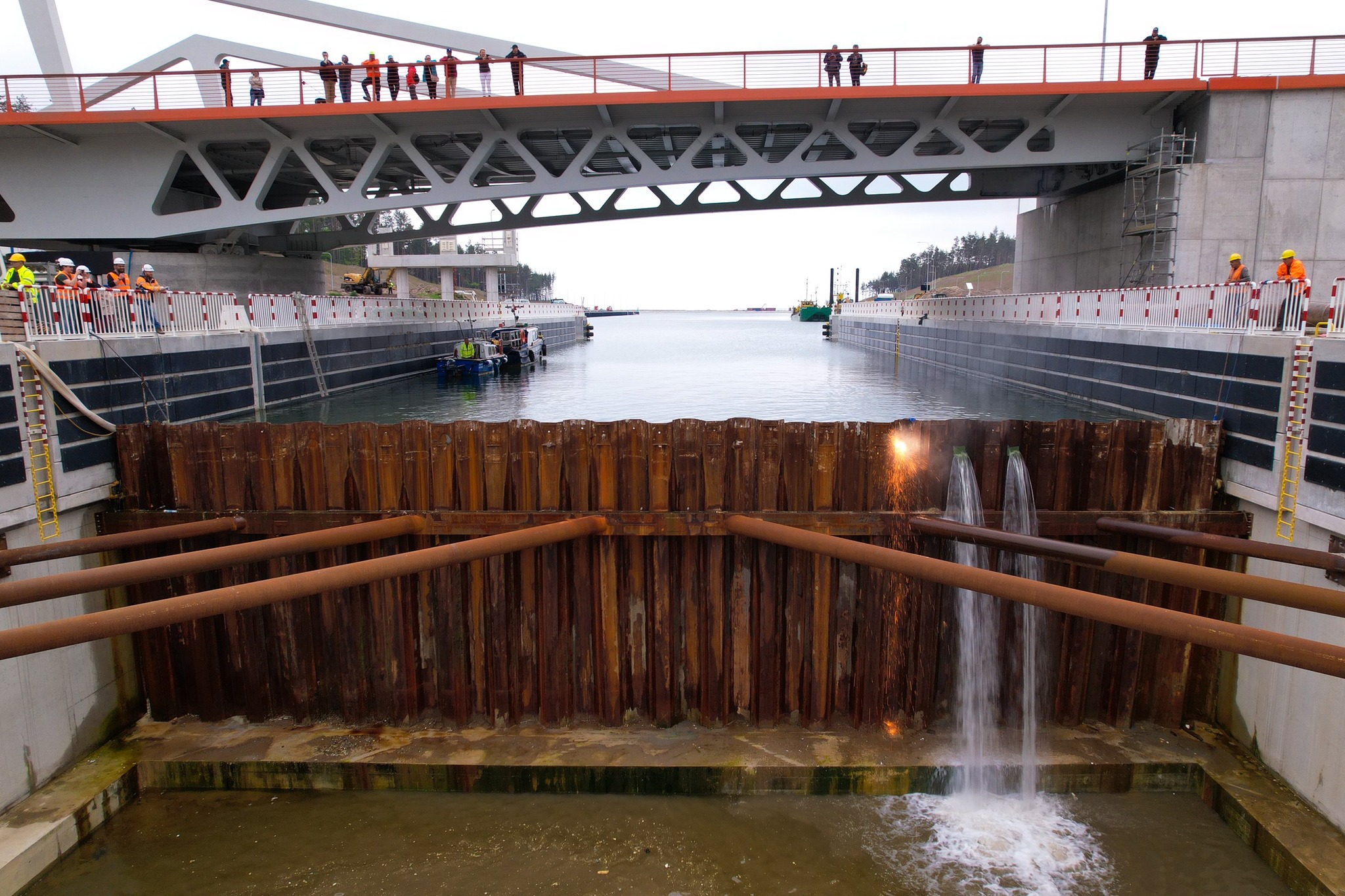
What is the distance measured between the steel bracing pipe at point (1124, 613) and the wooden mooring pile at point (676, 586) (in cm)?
170

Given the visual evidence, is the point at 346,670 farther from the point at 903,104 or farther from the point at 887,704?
the point at 903,104

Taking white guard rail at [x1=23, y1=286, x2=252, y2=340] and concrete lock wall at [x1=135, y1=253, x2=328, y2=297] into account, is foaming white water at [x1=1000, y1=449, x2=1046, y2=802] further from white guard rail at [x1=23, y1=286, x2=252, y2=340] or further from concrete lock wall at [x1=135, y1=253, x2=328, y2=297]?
concrete lock wall at [x1=135, y1=253, x2=328, y2=297]

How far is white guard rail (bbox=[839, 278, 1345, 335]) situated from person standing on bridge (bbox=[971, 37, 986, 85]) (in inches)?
331

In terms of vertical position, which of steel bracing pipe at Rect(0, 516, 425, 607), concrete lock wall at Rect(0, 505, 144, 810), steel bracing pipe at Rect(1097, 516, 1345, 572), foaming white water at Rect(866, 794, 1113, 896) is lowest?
foaming white water at Rect(866, 794, 1113, 896)

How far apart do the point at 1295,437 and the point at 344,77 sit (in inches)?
1334

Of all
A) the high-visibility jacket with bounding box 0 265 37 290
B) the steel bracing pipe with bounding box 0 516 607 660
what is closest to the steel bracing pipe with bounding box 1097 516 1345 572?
the steel bracing pipe with bounding box 0 516 607 660

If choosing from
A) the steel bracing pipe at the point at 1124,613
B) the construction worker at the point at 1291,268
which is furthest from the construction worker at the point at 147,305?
the construction worker at the point at 1291,268

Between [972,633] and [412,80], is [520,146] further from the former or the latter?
[972,633]

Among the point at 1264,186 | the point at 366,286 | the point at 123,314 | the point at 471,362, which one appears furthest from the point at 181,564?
the point at 366,286

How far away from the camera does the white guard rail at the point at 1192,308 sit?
11680mm

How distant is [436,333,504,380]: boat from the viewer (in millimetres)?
36594

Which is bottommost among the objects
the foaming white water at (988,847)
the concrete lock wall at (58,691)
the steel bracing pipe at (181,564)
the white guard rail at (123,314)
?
→ the foaming white water at (988,847)

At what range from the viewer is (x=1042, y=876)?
6.36m

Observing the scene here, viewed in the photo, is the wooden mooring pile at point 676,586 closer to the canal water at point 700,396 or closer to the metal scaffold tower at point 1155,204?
the canal water at point 700,396
